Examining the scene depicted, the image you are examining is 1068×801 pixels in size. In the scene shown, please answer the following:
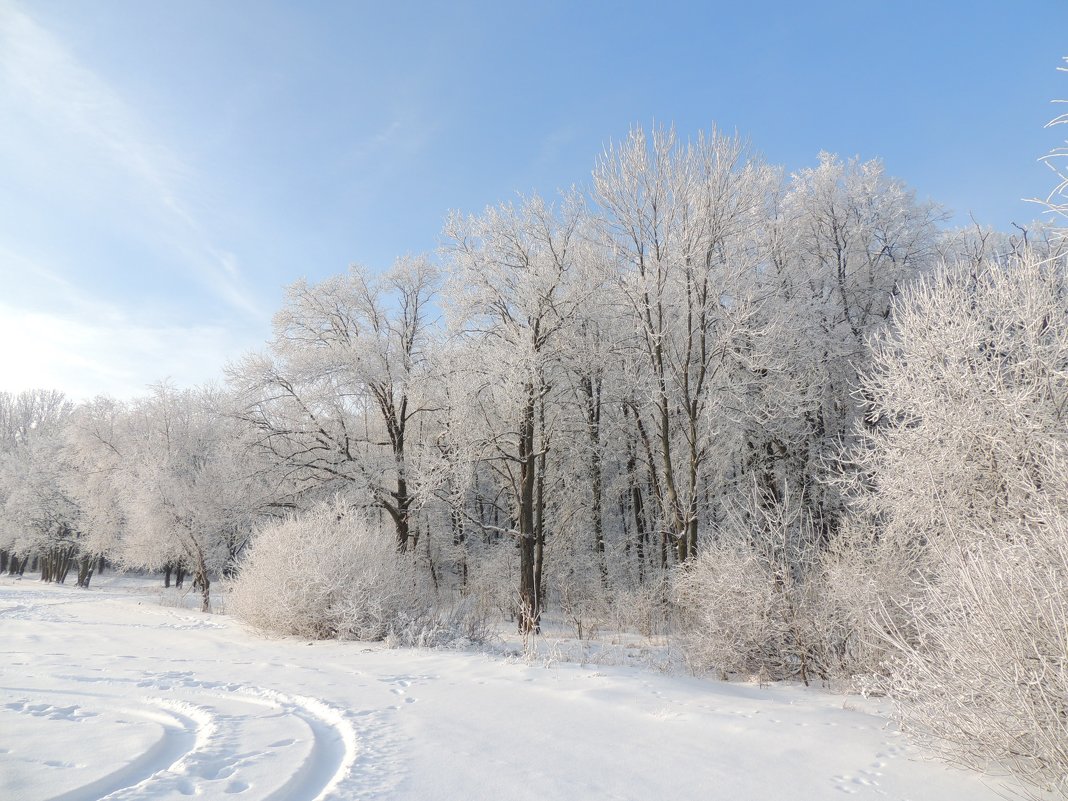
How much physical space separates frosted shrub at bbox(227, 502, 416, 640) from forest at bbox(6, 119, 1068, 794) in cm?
6

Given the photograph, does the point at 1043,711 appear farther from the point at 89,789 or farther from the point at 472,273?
the point at 472,273

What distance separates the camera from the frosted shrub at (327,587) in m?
10.2

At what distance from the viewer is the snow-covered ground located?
12.8 ft

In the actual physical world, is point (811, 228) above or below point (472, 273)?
above

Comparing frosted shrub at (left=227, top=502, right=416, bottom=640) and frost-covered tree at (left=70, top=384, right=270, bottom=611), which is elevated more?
frost-covered tree at (left=70, top=384, right=270, bottom=611)

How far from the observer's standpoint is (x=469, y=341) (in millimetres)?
14891

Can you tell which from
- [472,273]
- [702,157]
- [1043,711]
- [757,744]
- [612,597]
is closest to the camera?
[1043,711]

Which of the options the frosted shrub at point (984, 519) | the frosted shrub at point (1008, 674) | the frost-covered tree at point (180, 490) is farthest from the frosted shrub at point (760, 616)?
the frost-covered tree at point (180, 490)

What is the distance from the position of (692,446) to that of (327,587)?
315 inches

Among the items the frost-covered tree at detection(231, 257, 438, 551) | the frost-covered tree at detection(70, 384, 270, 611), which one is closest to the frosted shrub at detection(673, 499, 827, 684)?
the frost-covered tree at detection(231, 257, 438, 551)

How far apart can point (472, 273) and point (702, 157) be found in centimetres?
587

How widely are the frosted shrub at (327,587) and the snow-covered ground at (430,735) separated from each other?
209 centimetres

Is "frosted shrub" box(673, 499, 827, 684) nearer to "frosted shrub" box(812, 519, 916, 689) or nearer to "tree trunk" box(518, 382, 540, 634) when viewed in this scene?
"frosted shrub" box(812, 519, 916, 689)

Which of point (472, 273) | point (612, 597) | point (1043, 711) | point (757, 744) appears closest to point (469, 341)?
point (472, 273)
